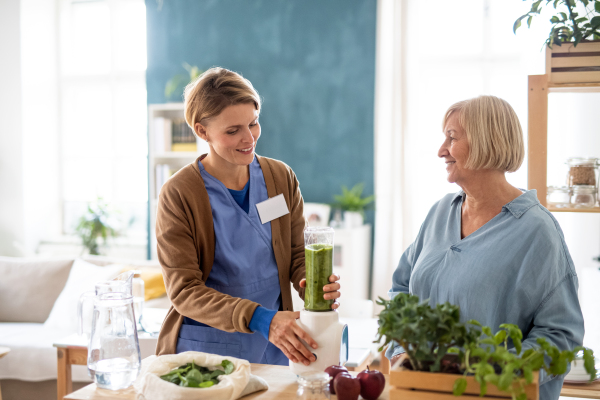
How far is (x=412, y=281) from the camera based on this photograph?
153 centimetres

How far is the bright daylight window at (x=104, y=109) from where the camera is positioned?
20.0 feet

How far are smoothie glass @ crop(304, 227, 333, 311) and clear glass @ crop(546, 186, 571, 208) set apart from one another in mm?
1230

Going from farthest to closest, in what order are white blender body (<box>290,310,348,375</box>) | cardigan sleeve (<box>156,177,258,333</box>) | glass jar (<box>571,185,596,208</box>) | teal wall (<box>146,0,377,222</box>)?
teal wall (<box>146,0,377,222</box>) → glass jar (<box>571,185,596,208</box>) → cardigan sleeve (<box>156,177,258,333</box>) → white blender body (<box>290,310,348,375</box>)

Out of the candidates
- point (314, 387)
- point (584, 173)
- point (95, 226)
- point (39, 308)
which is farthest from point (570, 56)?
point (95, 226)

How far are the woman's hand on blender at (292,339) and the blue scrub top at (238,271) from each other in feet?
0.98

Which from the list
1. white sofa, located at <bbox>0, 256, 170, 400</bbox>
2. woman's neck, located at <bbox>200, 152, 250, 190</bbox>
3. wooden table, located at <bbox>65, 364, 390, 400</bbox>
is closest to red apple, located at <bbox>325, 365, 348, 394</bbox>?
wooden table, located at <bbox>65, 364, 390, 400</bbox>

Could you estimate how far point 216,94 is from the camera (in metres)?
1.62

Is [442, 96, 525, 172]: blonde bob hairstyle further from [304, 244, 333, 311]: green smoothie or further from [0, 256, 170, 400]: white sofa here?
[0, 256, 170, 400]: white sofa

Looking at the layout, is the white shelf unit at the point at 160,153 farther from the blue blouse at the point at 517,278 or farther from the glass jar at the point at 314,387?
the glass jar at the point at 314,387

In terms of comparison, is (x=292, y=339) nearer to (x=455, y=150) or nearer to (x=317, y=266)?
(x=317, y=266)

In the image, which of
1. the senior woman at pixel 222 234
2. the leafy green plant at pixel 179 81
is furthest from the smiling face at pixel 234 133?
the leafy green plant at pixel 179 81

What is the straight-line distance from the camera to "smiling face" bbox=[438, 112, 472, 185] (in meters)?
1.47

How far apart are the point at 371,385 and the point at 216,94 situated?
92 cm

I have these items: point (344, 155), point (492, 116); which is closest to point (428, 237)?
point (492, 116)
